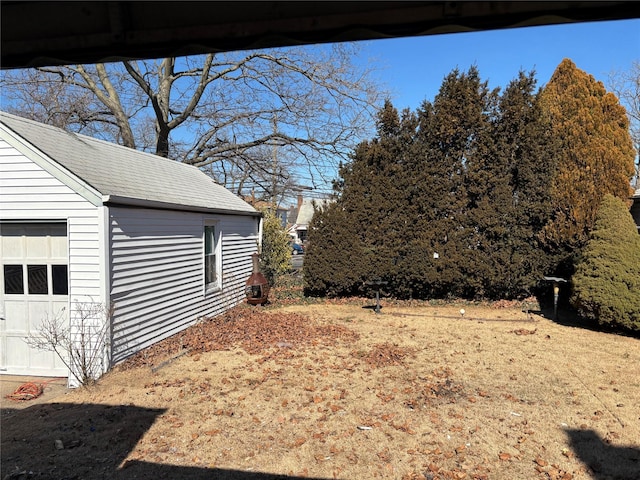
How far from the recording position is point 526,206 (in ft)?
35.2

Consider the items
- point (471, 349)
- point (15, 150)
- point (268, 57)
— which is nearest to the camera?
point (15, 150)

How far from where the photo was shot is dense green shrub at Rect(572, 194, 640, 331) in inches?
315

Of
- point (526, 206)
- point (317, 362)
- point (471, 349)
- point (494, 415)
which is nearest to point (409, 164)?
point (526, 206)

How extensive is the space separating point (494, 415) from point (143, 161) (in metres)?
8.73

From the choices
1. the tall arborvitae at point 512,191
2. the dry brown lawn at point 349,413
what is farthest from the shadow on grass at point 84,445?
the tall arborvitae at point 512,191

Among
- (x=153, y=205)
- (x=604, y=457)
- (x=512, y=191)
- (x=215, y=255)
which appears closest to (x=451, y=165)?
(x=512, y=191)

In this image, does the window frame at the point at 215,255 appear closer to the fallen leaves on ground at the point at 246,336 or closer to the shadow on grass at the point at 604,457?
the fallen leaves on ground at the point at 246,336

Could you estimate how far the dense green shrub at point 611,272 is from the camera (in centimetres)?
801

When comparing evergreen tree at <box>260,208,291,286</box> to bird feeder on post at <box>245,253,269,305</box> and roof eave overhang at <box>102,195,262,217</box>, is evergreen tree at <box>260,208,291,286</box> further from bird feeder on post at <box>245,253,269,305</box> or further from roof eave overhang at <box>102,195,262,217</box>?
roof eave overhang at <box>102,195,262,217</box>

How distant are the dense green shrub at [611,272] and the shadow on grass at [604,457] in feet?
16.2

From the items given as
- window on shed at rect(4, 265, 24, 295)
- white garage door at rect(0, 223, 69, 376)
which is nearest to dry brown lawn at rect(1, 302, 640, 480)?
white garage door at rect(0, 223, 69, 376)

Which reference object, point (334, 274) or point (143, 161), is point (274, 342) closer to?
point (334, 274)

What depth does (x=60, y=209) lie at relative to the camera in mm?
6125

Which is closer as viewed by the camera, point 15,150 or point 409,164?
point 15,150
